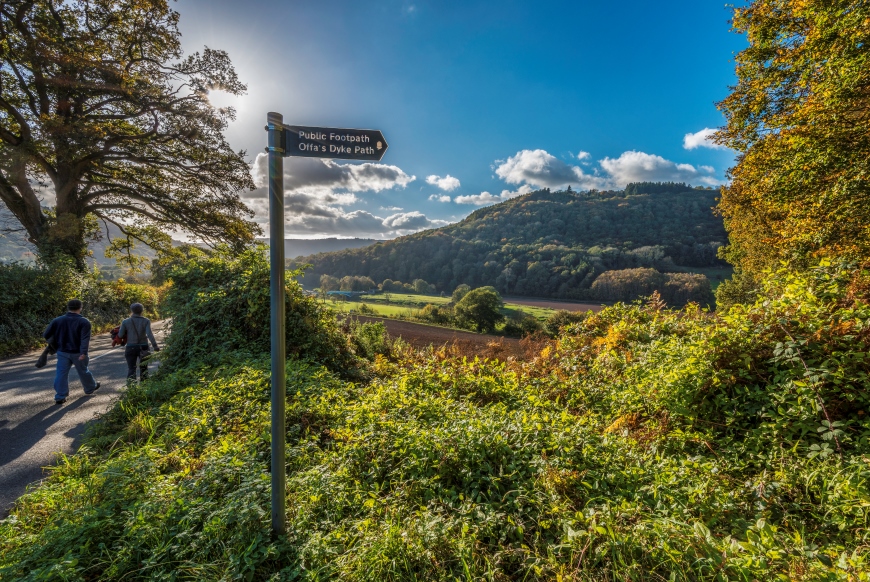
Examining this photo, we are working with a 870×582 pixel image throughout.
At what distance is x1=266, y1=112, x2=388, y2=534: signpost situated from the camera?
2.41 m

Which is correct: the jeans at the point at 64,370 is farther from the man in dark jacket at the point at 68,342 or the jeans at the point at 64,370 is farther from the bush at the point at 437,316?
the bush at the point at 437,316

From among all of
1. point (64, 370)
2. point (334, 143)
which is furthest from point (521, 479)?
point (64, 370)

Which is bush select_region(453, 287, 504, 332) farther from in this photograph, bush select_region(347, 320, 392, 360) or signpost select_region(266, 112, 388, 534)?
signpost select_region(266, 112, 388, 534)

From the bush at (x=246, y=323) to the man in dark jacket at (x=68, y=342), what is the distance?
4.04 ft

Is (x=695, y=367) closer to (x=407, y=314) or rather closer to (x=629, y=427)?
(x=629, y=427)

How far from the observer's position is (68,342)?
6004mm

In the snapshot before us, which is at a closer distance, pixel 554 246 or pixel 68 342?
pixel 68 342

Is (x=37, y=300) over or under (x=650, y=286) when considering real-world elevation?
over

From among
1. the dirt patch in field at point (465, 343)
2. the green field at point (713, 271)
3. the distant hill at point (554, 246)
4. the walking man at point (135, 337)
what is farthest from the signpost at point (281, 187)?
the green field at point (713, 271)

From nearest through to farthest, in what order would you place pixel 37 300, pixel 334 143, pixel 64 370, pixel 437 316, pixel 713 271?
1. pixel 334 143
2. pixel 64 370
3. pixel 37 300
4. pixel 437 316
5. pixel 713 271

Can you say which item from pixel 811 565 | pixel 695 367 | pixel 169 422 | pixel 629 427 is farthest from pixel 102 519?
pixel 695 367

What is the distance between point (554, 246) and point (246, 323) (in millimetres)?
76208

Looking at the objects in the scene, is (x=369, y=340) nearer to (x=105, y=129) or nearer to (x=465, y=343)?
(x=465, y=343)

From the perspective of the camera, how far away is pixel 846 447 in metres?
3.06
